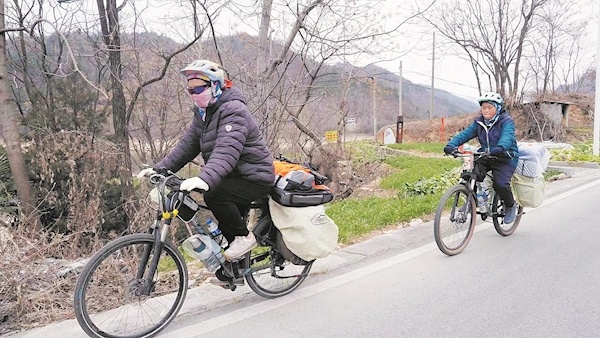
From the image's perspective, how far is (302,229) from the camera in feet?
12.7

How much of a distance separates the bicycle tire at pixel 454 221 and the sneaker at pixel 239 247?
227cm

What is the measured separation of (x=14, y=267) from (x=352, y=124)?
1163cm

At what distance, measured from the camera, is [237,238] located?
Answer: 384 centimetres

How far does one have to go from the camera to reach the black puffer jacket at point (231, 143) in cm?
338

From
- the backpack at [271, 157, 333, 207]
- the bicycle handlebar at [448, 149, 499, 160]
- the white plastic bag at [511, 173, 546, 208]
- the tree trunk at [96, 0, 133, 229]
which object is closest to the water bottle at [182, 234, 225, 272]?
the backpack at [271, 157, 333, 207]

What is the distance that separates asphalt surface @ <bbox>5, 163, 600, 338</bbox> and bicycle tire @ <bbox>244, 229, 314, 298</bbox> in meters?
0.19

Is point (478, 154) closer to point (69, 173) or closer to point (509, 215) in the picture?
point (509, 215)

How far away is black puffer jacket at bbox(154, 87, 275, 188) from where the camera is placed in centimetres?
338

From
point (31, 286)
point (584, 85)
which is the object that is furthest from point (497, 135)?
point (584, 85)

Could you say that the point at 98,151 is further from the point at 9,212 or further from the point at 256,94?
the point at 256,94

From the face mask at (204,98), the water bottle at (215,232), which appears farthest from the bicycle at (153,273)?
the face mask at (204,98)

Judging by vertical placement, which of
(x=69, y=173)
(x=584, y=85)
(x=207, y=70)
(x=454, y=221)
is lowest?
(x=454, y=221)

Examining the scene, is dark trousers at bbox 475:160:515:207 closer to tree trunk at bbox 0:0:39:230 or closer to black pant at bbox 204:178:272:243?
black pant at bbox 204:178:272:243

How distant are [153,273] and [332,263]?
2132mm
